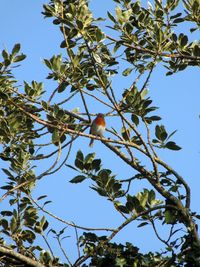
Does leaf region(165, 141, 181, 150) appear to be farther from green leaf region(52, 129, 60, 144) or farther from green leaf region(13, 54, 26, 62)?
green leaf region(13, 54, 26, 62)

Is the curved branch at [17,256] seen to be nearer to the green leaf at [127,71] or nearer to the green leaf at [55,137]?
the green leaf at [55,137]

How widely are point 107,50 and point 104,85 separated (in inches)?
26.2

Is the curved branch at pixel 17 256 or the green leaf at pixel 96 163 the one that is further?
the green leaf at pixel 96 163

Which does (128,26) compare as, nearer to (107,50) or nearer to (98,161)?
(107,50)

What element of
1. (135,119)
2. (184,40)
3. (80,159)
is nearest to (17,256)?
(80,159)

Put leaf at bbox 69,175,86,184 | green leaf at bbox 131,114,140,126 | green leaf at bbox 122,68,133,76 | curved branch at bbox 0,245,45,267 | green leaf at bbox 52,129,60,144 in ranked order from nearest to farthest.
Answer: curved branch at bbox 0,245,45,267
green leaf at bbox 52,129,60,144
leaf at bbox 69,175,86,184
green leaf at bbox 131,114,140,126
green leaf at bbox 122,68,133,76

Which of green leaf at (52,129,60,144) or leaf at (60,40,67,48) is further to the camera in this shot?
leaf at (60,40,67,48)

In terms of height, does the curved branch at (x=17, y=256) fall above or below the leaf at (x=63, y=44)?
below

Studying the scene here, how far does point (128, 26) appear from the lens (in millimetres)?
6484

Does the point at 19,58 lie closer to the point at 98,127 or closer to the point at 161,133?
the point at 98,127

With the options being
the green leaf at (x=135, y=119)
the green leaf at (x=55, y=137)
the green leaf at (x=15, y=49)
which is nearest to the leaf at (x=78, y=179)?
the green leaf at (x=55, y=137)

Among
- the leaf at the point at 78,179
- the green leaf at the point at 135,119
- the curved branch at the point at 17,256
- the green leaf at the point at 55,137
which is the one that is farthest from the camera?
the green leaf at the point at 135,119

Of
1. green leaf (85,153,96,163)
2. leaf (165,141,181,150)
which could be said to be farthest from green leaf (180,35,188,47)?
green leaf (85,153,96,163)

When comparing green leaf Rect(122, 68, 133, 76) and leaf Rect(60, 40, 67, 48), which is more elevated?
green leaf Rect(122, 68, 133, 76)
